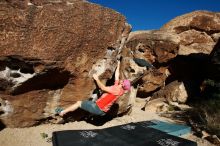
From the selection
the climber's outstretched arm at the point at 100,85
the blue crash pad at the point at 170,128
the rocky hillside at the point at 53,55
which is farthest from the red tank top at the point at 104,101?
the blue crash pad at the point at 170,128

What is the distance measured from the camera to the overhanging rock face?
5184mm

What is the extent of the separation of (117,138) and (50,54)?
2.21 m

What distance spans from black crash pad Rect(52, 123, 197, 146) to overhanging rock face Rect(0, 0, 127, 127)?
3.38 feet

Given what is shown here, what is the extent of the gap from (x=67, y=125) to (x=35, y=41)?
7.25 ft

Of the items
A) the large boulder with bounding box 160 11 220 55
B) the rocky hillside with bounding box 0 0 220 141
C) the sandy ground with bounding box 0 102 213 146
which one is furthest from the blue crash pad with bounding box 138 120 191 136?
the large boulder with bounding box 160 11 220 55

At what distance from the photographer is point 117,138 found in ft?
17.7

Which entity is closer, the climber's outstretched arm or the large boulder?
the climber's outstretched arm

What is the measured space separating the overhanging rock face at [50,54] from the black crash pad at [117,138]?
103cm

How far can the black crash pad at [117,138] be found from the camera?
16.4 ft

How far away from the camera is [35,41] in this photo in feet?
17.5

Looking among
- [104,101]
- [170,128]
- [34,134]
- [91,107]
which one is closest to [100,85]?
[104,101]

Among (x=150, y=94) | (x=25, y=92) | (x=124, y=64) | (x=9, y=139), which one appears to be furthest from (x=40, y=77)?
(x=150, y=94)

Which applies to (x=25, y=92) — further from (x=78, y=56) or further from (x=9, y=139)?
(x=78, y=56)

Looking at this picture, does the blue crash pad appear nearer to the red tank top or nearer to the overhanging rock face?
the red tank top
